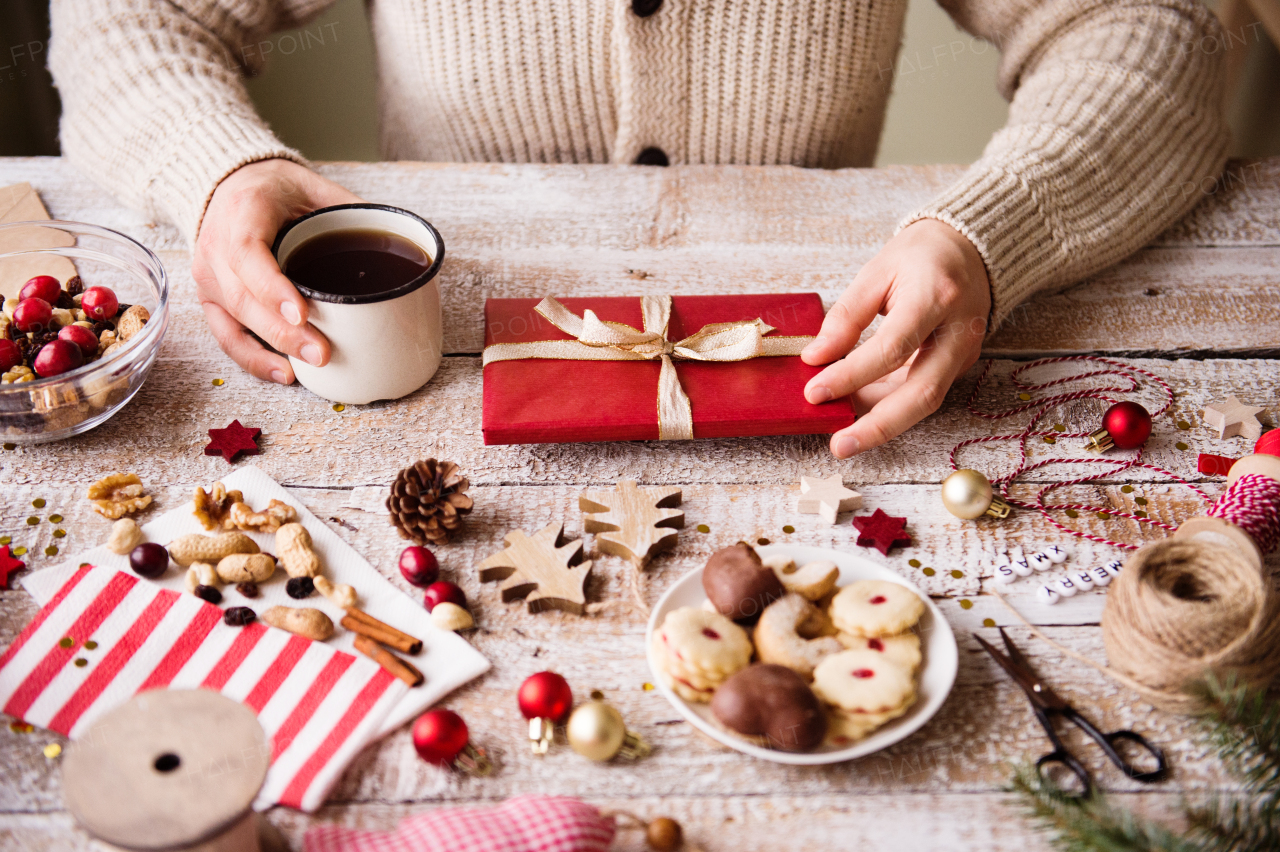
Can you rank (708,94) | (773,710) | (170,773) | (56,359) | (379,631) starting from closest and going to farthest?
1. (170,773)
2. (773,710)
3. (379,631)
4. (56,359)
5. (708,94)

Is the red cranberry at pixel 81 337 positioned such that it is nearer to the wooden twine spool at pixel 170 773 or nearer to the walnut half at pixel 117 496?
the walnut half at pixel 117 496

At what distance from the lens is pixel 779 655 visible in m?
0.62

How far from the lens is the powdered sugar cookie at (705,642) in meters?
0.60

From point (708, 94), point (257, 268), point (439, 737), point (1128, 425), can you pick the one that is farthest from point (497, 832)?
point (708, 94)

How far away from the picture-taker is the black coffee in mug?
83 cm

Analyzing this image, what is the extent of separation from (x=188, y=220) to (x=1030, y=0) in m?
1.11

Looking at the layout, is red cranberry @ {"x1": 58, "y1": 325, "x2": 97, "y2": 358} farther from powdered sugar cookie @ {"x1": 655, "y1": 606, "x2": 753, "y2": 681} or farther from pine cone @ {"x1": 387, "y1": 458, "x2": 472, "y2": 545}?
powdered sugar cookie @ {"x1": 655, "y1": 606, "x2": 753, "y2": 681}

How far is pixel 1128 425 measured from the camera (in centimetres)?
83

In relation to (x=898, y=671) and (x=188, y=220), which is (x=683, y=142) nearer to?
(x=188, y=220)

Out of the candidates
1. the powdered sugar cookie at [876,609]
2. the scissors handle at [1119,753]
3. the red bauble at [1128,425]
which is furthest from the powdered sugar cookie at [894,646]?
the red bauble at [1128,425]

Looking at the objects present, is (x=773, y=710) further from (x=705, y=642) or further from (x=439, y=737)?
(x=439, y=737)

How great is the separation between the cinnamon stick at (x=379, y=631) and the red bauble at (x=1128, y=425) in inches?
25.9

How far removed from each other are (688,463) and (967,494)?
0.25 metres

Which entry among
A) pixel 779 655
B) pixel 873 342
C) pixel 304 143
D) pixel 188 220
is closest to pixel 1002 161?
pixel 873 342
